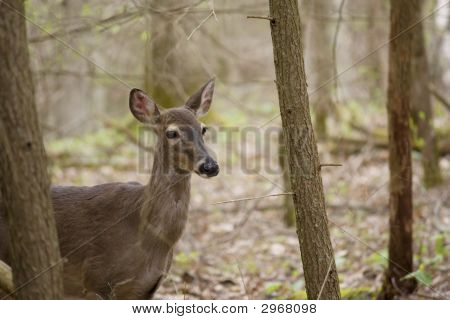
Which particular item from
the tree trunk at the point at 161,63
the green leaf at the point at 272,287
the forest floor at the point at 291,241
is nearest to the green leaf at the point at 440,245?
the forest floor at the point at 291,241

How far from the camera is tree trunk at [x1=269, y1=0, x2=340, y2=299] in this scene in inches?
161

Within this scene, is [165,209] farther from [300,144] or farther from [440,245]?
[440,245]

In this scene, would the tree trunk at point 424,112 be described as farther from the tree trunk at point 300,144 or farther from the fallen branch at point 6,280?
the fallen branch at point 6,280

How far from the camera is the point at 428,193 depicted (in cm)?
849

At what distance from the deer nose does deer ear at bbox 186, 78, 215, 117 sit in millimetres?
865

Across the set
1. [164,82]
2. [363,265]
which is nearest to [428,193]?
[363,265]

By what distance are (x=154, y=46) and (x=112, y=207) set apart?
4.75m

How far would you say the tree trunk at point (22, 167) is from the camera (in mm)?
3246

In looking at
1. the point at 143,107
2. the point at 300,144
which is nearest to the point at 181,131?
the point at 143,107

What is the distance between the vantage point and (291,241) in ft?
28.5

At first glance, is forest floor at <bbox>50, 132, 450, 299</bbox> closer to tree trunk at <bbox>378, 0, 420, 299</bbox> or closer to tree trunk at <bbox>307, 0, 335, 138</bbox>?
tree trunk at <bbox>378, 0, 420, 299</bbox>

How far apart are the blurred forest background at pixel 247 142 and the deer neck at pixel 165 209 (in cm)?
73

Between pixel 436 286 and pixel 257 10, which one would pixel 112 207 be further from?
pixel 257 10
